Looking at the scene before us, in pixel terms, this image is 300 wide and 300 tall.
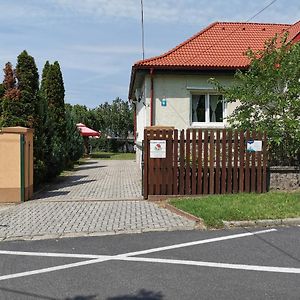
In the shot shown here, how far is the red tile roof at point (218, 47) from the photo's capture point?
49.3 feet

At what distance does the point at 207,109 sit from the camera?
1542 cm

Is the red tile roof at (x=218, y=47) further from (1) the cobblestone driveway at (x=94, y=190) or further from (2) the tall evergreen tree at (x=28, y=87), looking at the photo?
(1) the cobblestone driveway at (x=94, y=190)

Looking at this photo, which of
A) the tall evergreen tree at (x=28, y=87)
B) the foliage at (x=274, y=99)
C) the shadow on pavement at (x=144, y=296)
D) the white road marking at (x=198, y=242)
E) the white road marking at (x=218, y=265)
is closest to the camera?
the shadow on pavement at (x=144, y=296)

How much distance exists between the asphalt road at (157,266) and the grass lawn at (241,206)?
0.74 metres

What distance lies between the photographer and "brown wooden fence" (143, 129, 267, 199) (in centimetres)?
1070

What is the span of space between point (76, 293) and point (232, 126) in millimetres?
8557

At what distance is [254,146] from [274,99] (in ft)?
4.96

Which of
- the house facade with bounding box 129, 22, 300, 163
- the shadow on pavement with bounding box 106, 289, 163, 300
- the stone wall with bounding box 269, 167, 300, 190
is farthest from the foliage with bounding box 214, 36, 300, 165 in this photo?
the shadow on pavement with bounding box 106, 289, 163, 300

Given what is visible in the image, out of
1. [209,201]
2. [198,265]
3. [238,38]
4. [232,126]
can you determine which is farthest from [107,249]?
[238,38]

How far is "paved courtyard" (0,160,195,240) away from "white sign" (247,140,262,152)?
294 cm

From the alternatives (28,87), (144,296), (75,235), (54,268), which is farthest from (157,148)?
(144,296)

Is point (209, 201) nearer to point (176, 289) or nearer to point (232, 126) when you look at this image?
point (232, 126)

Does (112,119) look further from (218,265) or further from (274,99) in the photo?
(218,265)

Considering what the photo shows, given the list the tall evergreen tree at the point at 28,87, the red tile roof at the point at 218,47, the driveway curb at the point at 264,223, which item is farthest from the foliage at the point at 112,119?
the driveway curb at the point at 264,223
